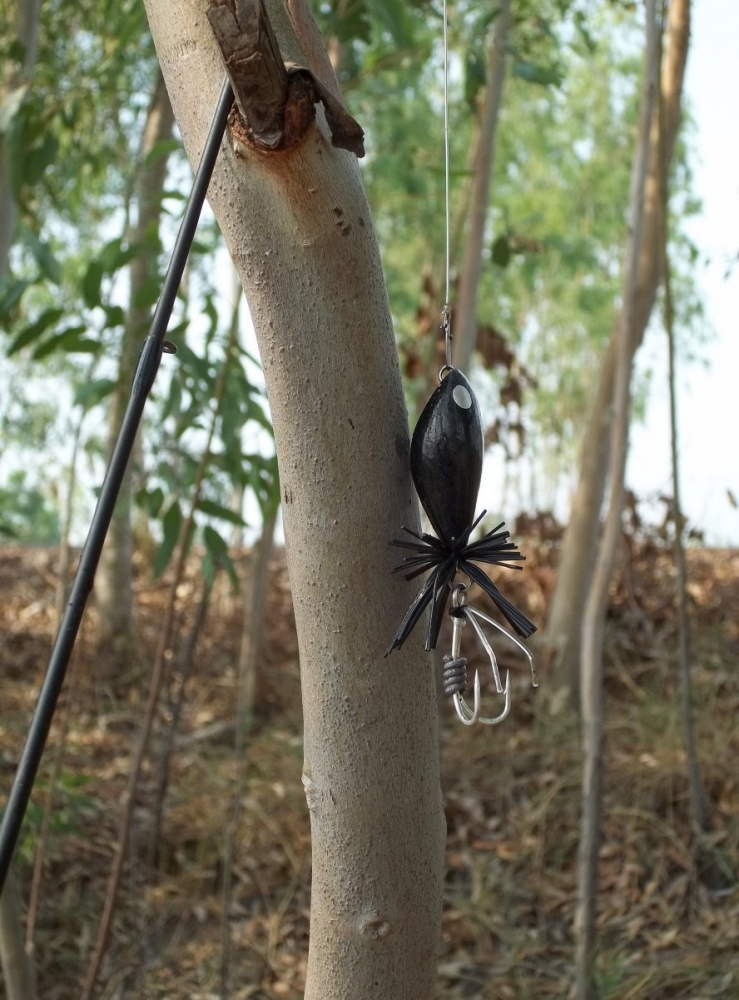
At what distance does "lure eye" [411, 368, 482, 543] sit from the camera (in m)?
0.92

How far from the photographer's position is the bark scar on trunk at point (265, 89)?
0.79 m

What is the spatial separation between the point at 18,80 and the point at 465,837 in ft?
7.63

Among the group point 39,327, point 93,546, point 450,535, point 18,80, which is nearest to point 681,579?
point 39,327

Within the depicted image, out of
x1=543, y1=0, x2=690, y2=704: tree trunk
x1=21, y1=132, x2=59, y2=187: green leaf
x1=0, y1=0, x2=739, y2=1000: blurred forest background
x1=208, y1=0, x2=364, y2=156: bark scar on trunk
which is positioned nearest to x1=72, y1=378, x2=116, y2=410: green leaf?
x1=0, y1=0, x2=739, y2=1000: blurred forest background

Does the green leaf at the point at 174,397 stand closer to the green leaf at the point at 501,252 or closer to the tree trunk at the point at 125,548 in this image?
the tree trunk at the point at 125,548

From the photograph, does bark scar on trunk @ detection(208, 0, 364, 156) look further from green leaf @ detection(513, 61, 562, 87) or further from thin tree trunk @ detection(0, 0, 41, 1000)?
green leaf @ detection(513, 61, 562, 87)

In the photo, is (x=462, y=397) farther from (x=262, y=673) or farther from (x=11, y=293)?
(x=262, y=673)

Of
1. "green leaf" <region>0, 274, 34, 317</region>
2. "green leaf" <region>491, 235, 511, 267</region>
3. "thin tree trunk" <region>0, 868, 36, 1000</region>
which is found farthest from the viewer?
"green leaf" <region>491, 235, 511, 267</region>

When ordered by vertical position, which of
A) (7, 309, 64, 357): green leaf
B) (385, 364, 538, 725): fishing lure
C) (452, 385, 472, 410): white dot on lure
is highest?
(7, 309, 64, 357): green leaf

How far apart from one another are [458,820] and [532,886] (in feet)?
1.21

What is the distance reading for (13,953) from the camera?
152 cm

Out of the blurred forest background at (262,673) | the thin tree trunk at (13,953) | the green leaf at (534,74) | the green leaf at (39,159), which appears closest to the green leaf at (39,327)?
the blurred forest background at (262,673)

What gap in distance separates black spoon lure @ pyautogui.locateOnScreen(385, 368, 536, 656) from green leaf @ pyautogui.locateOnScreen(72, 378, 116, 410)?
116 centimetres

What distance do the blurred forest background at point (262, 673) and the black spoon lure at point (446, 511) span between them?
1.01 m
